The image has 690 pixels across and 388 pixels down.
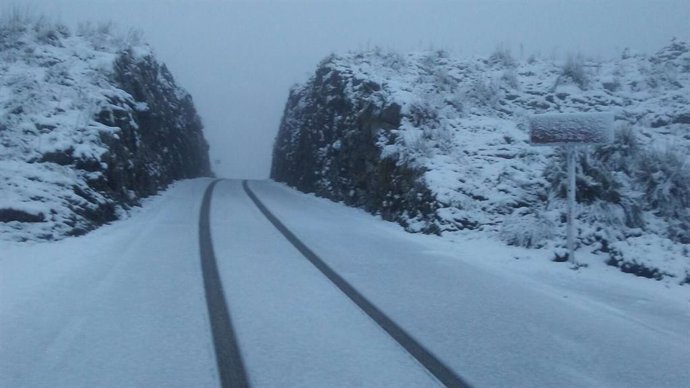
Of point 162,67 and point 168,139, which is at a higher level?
point 162,67

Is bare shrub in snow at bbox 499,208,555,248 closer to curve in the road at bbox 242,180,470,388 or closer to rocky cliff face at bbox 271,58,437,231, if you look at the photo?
rocky cliff face at bbox 271,58,437,231

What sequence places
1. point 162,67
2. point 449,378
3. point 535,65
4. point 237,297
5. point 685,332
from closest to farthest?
point 449,378 < point 685,332 < point 237,297 < point 535,65 < point 162,67

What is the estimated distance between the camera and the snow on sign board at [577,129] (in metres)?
9.88

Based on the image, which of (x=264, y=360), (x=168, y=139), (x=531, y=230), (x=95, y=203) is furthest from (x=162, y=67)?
(x=264, y=360)

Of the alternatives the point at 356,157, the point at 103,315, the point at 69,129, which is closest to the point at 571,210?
the point at 103,315

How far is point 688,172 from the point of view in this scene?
11133 millimetres

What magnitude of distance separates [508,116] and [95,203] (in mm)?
11869

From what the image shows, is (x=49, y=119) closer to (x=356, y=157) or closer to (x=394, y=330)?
(x=356, y=157)

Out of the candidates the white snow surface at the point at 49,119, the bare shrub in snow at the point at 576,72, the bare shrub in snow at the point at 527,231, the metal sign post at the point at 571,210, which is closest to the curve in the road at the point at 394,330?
the bare shrub in snow at the point at 527,231

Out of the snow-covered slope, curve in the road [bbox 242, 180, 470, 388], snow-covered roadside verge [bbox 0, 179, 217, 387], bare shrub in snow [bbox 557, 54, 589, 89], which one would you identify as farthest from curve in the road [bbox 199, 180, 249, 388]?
bare shrub in snow [bbox 557, 54, 589, 89]

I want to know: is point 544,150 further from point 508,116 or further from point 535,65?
point 535,65

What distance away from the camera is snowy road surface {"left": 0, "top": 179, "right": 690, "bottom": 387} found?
494 cm

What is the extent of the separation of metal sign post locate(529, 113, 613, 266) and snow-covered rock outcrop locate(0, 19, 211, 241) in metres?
8.48

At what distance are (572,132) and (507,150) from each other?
5.71 meters
